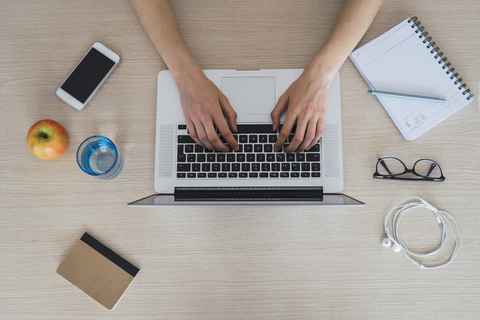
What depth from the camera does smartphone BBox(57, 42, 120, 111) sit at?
31.3 inches

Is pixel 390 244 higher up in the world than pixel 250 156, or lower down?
lower down

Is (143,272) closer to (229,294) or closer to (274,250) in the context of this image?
(229,294)

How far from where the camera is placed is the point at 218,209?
0.77 m

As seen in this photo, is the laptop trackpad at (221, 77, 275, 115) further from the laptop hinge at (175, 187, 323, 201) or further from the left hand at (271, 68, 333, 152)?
the laptop hinge at (175, 187, 323, 201)

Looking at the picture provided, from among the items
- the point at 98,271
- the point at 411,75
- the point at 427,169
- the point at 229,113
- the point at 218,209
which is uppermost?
the point at 411,75

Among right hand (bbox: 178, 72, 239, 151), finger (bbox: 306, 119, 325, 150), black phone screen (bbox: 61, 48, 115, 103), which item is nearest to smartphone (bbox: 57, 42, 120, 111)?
black phone screen (bbox: 61, 48, 115, 103)

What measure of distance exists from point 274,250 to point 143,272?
1.07 feet

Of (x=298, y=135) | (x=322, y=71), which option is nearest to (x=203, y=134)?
(x=298, y=135)

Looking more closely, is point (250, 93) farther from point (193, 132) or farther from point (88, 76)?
point (88, 76)

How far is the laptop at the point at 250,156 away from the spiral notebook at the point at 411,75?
0.11 meters

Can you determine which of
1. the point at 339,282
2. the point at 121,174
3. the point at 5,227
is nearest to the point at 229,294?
the point at 339,282

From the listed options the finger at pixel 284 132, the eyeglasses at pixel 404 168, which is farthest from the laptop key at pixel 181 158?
the eyeglasses at pixel 404 168

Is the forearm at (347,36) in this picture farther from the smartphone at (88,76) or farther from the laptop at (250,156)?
the smartphone at (88,76)

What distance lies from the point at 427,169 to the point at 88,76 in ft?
2.99
